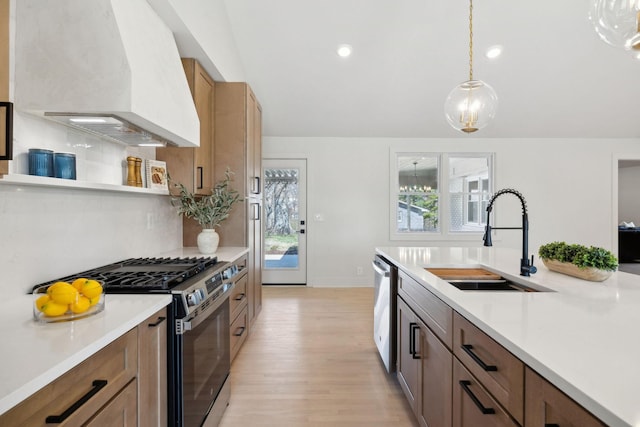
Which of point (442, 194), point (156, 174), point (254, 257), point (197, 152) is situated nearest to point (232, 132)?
point (197, 152)

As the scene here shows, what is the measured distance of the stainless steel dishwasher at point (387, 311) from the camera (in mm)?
2344

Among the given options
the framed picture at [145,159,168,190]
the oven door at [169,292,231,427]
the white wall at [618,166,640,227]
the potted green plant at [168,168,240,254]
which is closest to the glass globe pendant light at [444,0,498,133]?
the potted green plant at [168,168,240,254]

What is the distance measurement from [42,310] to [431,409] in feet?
5.52

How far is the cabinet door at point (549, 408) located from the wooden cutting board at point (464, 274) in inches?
45.8

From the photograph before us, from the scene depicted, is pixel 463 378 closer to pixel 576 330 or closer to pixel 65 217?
pixel 576 330

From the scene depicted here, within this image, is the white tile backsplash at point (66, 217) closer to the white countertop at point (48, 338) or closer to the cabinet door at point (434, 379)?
the white countertop at point (48, 338)

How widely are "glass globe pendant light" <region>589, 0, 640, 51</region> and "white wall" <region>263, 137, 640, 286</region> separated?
379 cm

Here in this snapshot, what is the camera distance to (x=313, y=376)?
8.09 feet

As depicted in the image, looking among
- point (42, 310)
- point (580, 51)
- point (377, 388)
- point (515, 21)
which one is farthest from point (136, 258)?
point (580, 51)

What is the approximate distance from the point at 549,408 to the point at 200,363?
1.47 metres

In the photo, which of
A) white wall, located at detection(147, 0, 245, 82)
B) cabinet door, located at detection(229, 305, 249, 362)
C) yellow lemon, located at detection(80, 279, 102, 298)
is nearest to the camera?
yellow lemon, located at detection(80, 279, 102, 298)

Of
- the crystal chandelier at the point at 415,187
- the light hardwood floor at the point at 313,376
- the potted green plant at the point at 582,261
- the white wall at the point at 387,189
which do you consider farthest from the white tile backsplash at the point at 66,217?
the crystal chandelier at the point at 415,187

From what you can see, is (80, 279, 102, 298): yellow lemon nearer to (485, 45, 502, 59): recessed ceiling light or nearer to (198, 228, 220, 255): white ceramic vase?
(198, 228, 220, 255): white ceramic vase

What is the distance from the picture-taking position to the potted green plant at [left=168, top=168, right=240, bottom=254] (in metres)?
2.67
